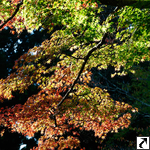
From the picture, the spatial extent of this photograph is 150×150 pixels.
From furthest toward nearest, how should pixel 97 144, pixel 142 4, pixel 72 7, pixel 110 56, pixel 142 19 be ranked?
pixel 97 144 < pixel 110 56 < pixel 72 7 < pixel 142 19 < pixel 142 4

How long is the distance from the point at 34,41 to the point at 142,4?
14.6m

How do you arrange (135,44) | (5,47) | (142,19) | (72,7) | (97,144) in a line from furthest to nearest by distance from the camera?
1. (5,47)
2. (97,144)
3. (135,44)
4. (72,7)
5. (142,19)

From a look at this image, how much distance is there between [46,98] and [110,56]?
4.00m

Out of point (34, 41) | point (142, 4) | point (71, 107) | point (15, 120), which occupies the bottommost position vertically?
point (15, 120)

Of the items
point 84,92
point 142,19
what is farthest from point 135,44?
point 84,92

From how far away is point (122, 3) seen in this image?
9.73ft

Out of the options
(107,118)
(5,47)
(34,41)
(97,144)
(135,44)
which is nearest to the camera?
(135,44)

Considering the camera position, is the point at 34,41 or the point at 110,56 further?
the point at 34,41

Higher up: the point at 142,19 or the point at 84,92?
the point at 142,19

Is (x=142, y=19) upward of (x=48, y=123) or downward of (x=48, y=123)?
upward

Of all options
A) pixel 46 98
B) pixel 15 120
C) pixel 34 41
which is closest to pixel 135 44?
pixel 46 98

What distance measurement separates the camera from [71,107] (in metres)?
7.14

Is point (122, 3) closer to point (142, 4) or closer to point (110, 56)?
point (142, 4)

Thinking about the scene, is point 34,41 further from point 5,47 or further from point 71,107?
point 71,107
